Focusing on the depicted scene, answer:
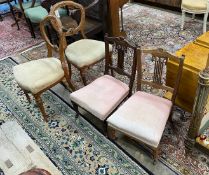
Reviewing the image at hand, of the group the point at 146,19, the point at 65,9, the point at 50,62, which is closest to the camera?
the point at 50,62

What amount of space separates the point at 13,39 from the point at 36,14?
80 centimetres

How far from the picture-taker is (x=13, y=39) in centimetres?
417

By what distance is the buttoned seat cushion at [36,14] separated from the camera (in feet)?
12.0

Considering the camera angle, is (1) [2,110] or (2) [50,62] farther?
(1) [2,110]

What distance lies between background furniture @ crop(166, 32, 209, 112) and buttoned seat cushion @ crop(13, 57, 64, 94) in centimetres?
113

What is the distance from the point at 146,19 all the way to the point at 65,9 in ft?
5.22

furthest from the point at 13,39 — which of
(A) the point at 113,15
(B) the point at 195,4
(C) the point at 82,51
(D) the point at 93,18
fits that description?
(B) the point at 195,4

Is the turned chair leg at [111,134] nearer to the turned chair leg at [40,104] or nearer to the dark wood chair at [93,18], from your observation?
the turned chair leg at [40,104]

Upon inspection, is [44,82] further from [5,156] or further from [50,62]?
[5,156]

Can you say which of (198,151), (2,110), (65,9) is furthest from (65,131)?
(65,9)

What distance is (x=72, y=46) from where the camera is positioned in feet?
8.95

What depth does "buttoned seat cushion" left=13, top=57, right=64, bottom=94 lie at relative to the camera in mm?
2242

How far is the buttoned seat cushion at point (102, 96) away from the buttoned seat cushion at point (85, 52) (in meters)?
0.39

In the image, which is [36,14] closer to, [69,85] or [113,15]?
[113,15]
